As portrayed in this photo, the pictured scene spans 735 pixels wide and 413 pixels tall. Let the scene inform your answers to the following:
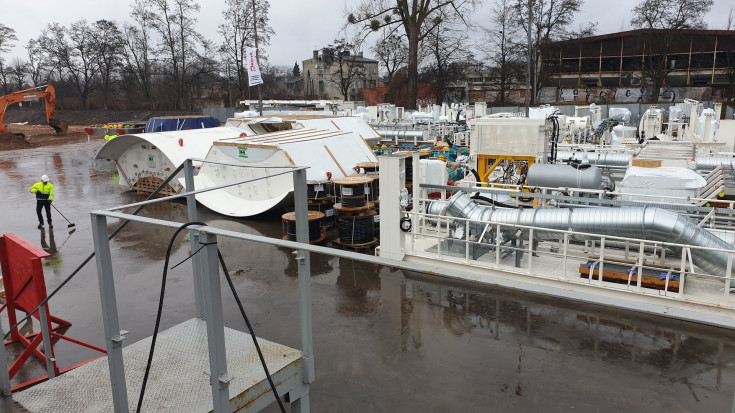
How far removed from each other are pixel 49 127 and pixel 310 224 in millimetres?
50500

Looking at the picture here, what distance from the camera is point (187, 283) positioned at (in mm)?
9422

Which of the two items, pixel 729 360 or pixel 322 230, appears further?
pixel 322 230

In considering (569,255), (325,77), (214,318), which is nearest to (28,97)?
(569,255)

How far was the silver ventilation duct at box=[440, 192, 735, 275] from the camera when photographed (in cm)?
710

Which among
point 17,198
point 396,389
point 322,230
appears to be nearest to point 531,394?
point 396,389

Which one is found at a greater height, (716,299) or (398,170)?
(398,170)

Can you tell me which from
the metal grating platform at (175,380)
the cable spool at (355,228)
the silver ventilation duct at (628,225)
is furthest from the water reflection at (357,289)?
the metal grating platform at (175,380)

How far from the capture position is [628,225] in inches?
288

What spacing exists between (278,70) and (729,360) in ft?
280

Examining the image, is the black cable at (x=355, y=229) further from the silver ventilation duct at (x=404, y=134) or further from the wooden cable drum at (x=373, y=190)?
the silver ventilation duct at (x=404, y=134)

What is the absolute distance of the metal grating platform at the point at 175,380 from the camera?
12.8 feet

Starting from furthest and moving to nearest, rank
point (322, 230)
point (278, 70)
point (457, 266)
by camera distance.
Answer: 1. point (278, 70)
2. point (322, 230)
3. point (457, 266)

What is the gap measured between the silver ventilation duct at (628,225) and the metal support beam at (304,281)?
14.2 ft

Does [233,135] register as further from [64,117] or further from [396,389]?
[64,117]
